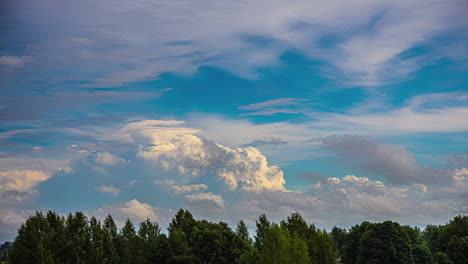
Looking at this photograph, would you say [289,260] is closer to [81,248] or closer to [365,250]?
[81,248]

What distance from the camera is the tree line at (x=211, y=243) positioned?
266 ft

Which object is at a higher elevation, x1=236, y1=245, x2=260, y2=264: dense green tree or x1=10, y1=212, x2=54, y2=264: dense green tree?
x1=10, y1=212, x2=54, y2=264: dense green tree

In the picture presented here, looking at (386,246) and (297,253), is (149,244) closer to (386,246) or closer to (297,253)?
(297,253)

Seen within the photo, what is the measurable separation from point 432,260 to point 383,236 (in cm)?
1856

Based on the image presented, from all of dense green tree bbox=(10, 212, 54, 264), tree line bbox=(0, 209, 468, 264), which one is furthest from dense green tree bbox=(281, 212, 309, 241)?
dense green tree bbox=(10, 212, 54, 264)

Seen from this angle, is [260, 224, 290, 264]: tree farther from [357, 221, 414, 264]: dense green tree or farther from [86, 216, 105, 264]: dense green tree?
[357, 221, 414, 264]: dense green tree

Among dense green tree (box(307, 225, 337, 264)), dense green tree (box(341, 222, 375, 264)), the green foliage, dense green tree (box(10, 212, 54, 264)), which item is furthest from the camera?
dense green tree (box(341, 222, 375, 264))

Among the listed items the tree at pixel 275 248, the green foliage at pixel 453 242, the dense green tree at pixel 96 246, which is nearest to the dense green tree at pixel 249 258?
the tree at pixel 275 248

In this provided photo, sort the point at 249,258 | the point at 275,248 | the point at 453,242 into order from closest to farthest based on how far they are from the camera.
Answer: the point at 275,248 < the point at 249,258 < the point at 453,242

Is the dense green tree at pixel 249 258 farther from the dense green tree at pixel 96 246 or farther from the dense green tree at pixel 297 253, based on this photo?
the dense green tree at pixel 96 246

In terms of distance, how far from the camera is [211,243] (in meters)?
110

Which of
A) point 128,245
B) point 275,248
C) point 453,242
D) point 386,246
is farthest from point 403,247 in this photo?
point 128,245

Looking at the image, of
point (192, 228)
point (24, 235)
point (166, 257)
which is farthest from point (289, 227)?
point (24, 235)

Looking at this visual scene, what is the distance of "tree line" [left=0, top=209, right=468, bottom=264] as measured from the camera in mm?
80938
